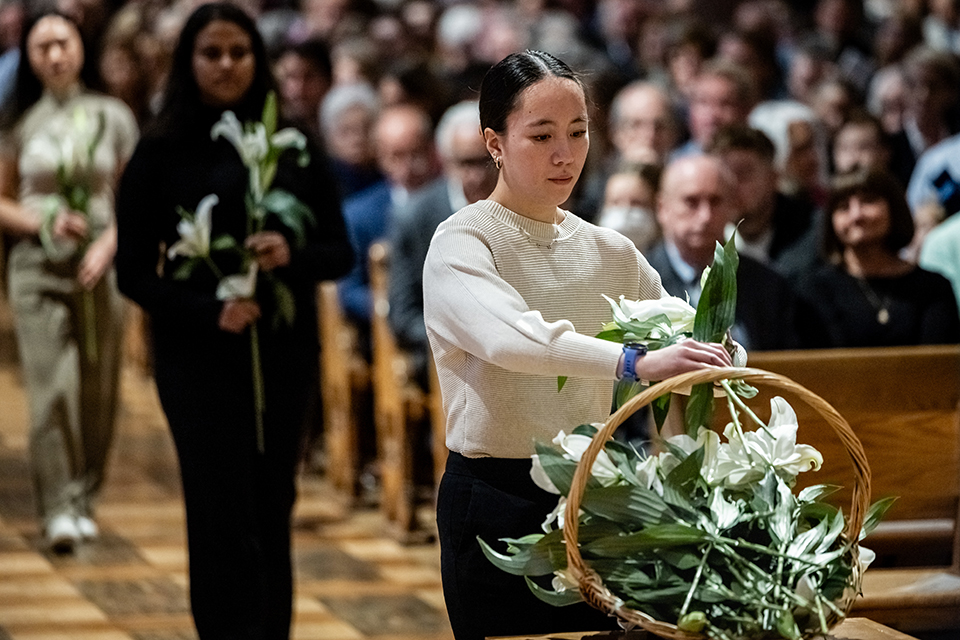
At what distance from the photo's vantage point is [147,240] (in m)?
3.98

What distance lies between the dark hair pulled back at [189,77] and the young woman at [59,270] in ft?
5.85

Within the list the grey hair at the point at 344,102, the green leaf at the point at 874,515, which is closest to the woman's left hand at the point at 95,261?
the grey hair at the point at 344,102

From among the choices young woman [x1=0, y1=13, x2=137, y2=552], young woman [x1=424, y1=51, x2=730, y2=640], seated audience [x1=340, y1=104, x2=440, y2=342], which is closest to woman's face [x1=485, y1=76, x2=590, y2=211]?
young woman [x1=424, y1=51, x2=730, y2=640]

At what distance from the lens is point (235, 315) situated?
12.7ft

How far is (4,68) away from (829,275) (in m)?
4.26

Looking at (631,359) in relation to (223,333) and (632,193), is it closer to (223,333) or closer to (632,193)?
(223,333)

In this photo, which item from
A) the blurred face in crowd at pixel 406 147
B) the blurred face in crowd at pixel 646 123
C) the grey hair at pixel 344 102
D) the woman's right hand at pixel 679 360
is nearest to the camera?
the woman's right hand at pixel 679 360

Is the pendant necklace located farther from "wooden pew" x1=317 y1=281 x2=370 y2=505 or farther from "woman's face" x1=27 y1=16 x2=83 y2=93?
"woman's face" x1=27 y1=16 x2=83 y2=93

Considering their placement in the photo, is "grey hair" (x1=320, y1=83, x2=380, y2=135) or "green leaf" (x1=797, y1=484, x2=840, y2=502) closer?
"green leaf" (x1=797, y1=484, x2=840, y2=502)

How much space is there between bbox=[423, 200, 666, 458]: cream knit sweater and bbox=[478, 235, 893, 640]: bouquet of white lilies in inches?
6.5

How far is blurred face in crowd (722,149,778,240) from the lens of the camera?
569 centimetres

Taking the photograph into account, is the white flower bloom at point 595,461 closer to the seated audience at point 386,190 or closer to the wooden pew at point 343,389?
the wooden pew at point 343,389

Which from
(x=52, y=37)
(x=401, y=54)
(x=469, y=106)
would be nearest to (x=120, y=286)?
(x=52, y=37)

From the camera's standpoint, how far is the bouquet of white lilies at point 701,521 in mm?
2145
